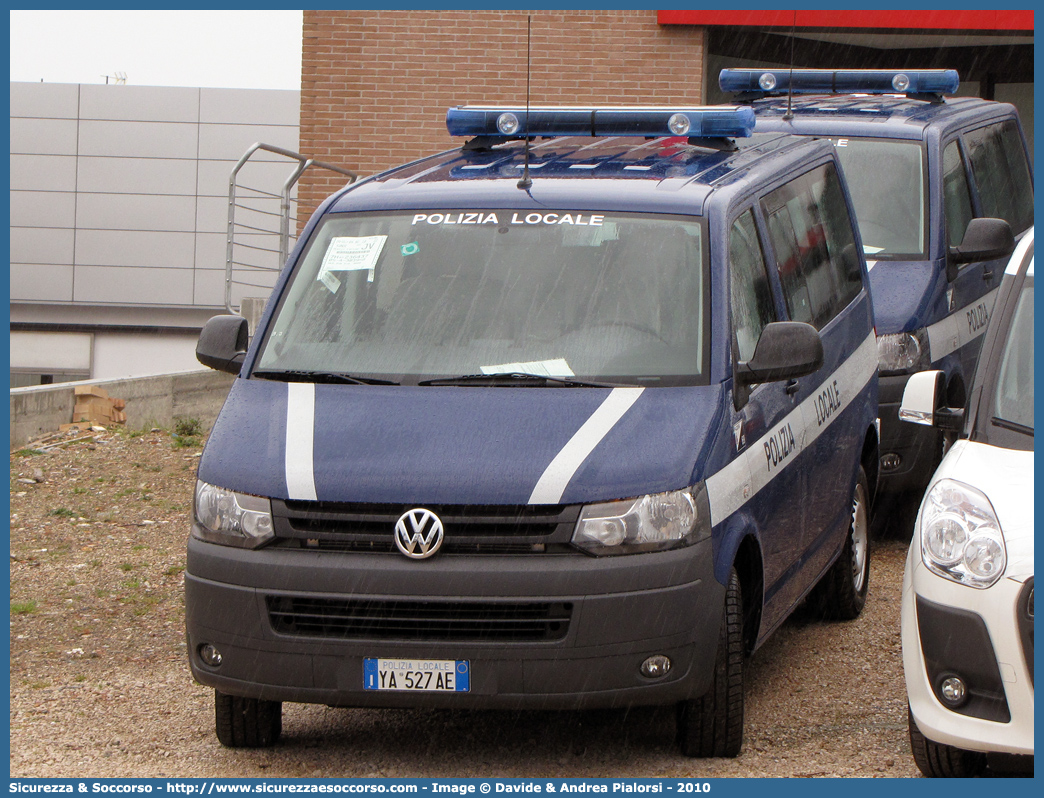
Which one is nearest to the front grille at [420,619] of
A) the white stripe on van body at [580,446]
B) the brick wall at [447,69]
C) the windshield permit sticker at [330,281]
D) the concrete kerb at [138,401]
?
the white stripe on van body at [580,446]

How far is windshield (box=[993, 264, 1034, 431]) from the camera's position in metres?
4.77

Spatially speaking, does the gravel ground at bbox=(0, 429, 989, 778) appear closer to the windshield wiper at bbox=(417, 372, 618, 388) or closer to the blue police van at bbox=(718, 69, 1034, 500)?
the blue police van at bbox=(718, 69, 1034, 500)

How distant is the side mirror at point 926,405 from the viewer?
17.0 ft

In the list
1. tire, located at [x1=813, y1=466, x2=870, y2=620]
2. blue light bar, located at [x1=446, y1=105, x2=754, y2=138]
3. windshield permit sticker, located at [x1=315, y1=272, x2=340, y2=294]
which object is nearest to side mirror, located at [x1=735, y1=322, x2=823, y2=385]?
blue light bar, located at [x1=446, y1=105, x2=754, y2=138]

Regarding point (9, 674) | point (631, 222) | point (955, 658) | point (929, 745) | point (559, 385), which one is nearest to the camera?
point (955, 658)

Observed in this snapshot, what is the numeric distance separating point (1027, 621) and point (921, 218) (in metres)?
4.97

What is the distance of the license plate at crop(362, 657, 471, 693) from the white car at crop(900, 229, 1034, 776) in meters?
1.35

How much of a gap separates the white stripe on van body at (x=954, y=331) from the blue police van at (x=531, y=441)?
1.93 meters

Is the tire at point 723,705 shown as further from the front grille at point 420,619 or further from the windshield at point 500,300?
the windshield at point 500,300

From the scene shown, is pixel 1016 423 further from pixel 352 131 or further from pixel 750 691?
pixel 352 131

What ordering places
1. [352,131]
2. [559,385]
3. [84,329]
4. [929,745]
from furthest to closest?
[84,329], [352,131], [559,385], [929,745]

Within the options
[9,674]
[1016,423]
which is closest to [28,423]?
[9,674]

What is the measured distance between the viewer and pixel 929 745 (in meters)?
4.46

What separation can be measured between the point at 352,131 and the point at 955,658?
1239 centimetres
